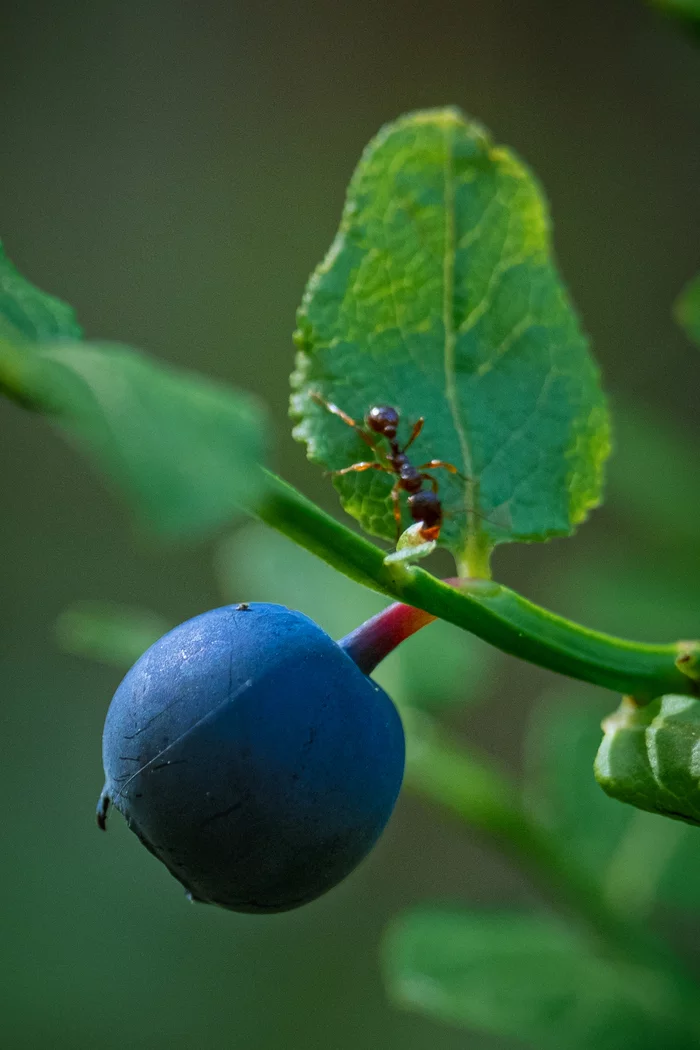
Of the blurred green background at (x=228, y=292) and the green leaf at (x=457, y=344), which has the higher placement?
the green leaf at (x=457, y=344)

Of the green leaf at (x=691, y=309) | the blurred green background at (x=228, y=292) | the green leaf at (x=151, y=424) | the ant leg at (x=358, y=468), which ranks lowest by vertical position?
the blurred green background at (x=228, y=292)

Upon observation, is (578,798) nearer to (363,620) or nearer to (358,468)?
(363,620)

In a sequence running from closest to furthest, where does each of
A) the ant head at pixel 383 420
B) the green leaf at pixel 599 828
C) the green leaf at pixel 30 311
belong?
the green leaf at pixel 30 311 < the ant head at pixel 383 420 < the green leaf at pixel 599 828

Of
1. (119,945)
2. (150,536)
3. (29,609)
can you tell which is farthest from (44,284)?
(150,536)

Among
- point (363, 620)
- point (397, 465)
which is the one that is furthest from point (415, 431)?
point (363, 620)

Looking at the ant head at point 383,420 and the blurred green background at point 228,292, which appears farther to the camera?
the blurred green background at point 228,292

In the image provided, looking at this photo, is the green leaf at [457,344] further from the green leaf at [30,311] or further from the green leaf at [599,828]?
the green leaf at [599,828]

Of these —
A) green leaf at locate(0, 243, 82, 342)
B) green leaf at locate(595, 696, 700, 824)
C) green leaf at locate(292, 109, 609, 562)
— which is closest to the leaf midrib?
green leaf at locate(292, 109, 609, 562)

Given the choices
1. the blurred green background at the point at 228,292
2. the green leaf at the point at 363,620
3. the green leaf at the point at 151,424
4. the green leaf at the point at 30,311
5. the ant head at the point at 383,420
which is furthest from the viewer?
the blurred green background at the point at 228,292

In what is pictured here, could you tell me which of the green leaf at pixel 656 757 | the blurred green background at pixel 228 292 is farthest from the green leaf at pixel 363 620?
the blurred green background at pixel 228 292
